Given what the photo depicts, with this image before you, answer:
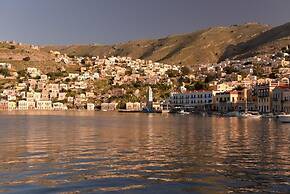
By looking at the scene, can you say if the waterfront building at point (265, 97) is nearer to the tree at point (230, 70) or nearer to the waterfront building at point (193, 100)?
the waterfront building at point (193, 100)

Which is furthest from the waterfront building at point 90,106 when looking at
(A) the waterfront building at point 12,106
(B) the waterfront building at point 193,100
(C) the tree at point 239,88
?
(C) the tree at point 239,88

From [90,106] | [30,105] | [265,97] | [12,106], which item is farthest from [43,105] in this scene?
[265,97]

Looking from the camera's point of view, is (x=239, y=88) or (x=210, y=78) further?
(x=210, y=78)

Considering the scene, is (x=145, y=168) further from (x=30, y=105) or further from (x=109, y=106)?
(x=30, y=105)

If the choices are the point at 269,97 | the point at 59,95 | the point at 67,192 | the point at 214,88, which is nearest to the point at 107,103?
the point at 59,95

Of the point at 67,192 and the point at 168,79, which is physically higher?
the point at 168,79

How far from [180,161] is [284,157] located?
5602 millimetres

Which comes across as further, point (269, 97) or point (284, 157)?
point (269, 97)

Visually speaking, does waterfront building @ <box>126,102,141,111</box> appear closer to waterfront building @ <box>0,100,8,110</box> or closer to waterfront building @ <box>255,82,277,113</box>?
waterfront building @ <box>0,100,8,110</box>

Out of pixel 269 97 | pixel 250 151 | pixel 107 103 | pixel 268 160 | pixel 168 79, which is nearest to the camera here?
pixel 268 160

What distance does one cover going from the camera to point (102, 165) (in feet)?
74.8

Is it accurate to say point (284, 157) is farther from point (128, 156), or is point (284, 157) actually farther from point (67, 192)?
point (67, 192)

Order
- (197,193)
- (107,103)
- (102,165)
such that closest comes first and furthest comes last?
(197,193)
(102,165)
(107,103)

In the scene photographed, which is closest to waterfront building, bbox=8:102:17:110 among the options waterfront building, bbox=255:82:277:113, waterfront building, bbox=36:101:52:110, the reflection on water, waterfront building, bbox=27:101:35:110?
waterfront building, bbox=27:101:35:110
